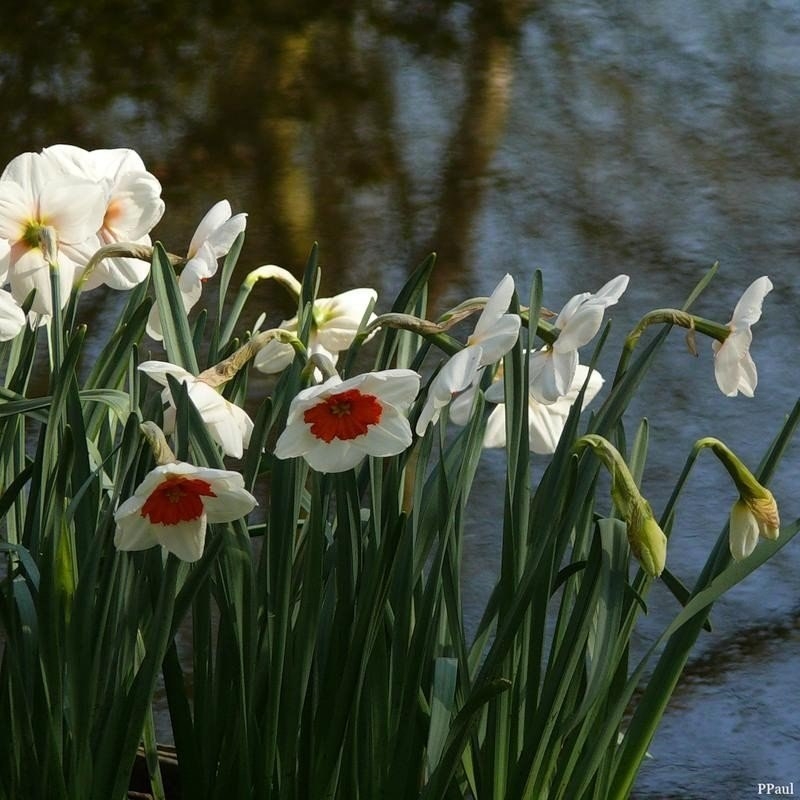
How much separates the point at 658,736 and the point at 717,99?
232 cm

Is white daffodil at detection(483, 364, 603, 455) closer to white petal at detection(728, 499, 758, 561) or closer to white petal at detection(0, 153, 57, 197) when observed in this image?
white petal at detection(728, 499, 758, 561)

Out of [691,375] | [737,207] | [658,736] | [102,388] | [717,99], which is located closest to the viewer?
[102,388]

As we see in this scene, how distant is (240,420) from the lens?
0.77m

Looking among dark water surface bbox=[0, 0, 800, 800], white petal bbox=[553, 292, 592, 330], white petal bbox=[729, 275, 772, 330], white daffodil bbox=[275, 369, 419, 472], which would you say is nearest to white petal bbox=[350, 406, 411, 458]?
white daffodil bbox=[275, 369, 419, 472]

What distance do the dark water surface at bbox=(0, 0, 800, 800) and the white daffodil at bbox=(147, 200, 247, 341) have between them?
772mm

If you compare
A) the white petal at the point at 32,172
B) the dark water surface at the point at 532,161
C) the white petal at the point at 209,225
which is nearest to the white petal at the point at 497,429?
the white petal at the point at 209,225

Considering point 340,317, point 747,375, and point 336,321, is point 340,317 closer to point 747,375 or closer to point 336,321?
point 336,321

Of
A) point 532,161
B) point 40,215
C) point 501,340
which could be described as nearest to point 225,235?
point 40,215

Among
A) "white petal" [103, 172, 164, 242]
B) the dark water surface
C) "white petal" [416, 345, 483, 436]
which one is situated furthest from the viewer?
the dark water surface

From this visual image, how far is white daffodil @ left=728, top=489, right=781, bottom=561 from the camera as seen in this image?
75cm

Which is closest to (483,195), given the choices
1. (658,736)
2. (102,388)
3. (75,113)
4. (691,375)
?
(691,375)

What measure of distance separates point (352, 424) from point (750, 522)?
0.24 m

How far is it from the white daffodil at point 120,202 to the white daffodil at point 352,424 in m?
0.25

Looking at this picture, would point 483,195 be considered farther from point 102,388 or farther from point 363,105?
point 102,388
